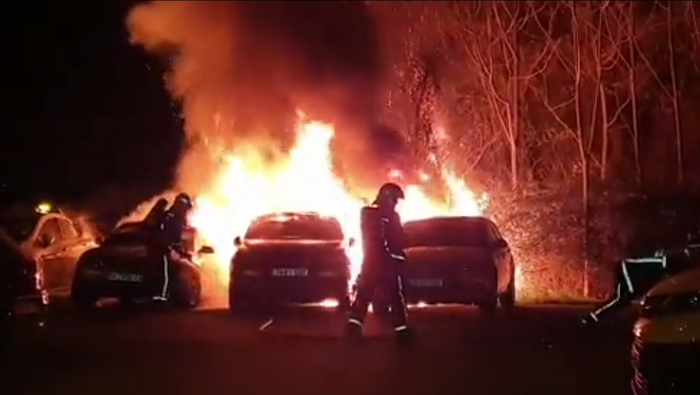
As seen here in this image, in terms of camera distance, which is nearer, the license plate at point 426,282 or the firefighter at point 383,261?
the firefighter at point 383,261

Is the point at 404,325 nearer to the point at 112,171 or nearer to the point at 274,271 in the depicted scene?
the point at 274,271

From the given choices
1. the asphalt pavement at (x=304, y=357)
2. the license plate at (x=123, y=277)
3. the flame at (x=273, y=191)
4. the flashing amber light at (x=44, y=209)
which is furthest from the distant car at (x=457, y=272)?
the flame at (x=273, y=191)

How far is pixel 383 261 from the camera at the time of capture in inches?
622

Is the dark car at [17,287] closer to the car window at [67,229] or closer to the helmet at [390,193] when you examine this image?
the helmet at [390,193]

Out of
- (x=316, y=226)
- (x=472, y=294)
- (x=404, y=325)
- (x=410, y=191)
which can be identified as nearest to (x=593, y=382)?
(x=404, y=325)

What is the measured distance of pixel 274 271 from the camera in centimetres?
1955

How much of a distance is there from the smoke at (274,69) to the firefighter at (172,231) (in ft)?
27.5

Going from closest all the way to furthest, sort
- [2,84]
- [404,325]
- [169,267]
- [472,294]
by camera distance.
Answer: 1. [404,325]
2. [472,294]
3. [169,267]
4. [2,84]

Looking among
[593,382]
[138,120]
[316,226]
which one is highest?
[138,120]

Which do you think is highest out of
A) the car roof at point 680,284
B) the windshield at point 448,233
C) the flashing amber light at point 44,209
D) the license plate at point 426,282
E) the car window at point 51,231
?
the flashing amber light at point 44,209

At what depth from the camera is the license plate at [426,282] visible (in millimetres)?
19266

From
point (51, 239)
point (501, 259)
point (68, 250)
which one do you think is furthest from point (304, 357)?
point (68, 250)

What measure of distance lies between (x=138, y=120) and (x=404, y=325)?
567 inches

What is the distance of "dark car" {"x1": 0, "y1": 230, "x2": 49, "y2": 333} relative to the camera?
42.5ft
